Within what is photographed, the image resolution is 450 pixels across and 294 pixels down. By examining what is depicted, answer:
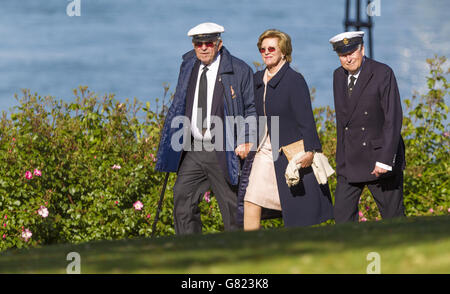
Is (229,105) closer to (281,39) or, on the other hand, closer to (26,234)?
(281,39)

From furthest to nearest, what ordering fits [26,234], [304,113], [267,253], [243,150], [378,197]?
1. [26,234]
2. [378,197]
3. [304,113]
4. [243,150]
5. [267,253]

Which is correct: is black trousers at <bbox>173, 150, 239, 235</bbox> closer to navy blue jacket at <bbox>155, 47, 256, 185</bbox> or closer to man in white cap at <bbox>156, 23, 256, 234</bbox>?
man in white cap at <bbox>156, 23, 256, 234</bbox>

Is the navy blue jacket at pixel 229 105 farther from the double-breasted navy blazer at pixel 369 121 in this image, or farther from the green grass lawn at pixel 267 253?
the green grass lawn at pixel 267 253

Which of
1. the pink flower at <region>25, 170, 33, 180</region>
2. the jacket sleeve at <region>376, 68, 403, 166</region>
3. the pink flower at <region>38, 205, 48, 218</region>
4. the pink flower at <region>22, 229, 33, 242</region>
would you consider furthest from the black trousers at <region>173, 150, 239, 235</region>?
the pink flower at <region>25, 170, 33, 180</region>

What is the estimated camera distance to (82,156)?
9.68 meters

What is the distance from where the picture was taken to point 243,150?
6855 mm

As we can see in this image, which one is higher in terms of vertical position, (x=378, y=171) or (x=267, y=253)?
(x=378, y=171)

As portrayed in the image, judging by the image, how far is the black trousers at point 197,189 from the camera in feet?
23.1

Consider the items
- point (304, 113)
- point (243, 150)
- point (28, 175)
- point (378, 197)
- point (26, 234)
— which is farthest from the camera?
point (28, 175)

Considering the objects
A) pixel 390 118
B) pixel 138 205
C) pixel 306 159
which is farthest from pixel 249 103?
pixel 138 205

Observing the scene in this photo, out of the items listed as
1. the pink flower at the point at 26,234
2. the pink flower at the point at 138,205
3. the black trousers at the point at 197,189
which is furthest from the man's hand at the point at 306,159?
the pink flower at the point at 26,234

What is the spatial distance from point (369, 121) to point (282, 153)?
84cm

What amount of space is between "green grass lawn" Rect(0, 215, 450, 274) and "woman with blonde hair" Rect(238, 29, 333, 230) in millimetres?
1059

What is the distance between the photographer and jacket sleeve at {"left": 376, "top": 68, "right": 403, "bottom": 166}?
6.88 metres
